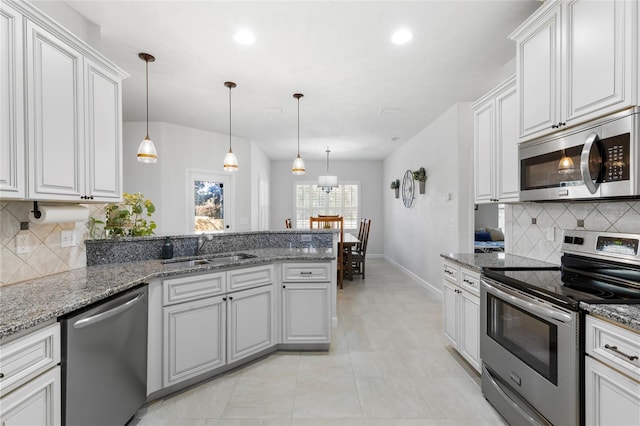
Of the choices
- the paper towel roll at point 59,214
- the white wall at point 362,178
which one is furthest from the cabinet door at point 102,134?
the white wall at point 362,178

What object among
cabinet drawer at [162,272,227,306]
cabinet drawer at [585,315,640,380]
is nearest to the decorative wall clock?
cabinet drawer at [162,272,227,306]

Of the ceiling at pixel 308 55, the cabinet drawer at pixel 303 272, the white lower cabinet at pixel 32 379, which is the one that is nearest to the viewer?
the white lower cabinet at pixel 32 379

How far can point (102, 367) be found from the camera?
61.4 inches

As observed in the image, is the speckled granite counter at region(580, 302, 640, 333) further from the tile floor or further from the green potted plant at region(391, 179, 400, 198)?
the green potted plant at region(391, 179, 400, 198)

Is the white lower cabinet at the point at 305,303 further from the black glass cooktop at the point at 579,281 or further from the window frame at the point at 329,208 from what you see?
the window frame at the point at 329,208

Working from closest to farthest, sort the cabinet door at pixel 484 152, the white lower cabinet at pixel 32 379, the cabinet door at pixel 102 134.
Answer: the white lower cabinet at pixel 32 379, the cabinet door at pixel 102 134, the cabinet door at pixel 484 152

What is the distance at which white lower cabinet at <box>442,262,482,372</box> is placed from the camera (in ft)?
7.44

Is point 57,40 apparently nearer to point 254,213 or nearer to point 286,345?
point 286,345

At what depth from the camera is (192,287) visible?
219cm

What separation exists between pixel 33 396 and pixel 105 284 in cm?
64

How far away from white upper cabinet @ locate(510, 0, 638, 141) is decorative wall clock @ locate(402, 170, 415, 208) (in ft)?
12.4

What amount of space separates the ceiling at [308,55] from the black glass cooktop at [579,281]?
1.82 meters

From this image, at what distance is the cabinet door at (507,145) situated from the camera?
7.53 feet

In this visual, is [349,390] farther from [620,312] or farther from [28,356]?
[28,356]
